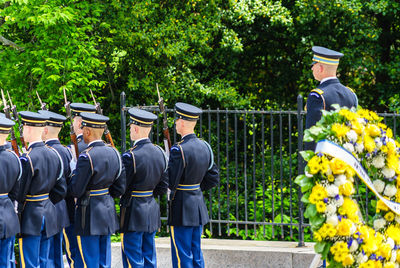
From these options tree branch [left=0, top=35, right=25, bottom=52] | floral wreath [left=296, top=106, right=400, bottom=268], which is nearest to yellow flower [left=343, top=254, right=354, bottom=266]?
floral wreath [left=296, top=106, right=400, bottom=268]

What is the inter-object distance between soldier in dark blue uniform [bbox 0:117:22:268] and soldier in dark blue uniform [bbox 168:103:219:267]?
1493mm

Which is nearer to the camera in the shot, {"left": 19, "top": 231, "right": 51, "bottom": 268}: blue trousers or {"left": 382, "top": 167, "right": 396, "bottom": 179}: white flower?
{"left": 382, "top": 167, "right": 396, "bottom": 179}: white flower

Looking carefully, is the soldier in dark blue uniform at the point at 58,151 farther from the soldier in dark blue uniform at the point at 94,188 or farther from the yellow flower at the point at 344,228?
the yellow flower at the point at 344,228

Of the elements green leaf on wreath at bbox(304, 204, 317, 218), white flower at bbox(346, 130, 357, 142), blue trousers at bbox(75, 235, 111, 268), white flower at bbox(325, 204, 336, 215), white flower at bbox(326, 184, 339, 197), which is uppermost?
white flower at bbox(346, 130, 357, 142)

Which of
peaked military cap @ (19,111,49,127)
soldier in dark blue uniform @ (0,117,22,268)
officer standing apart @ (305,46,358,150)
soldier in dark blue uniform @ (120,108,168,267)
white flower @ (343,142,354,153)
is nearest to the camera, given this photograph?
white flower @ (343,142,354,153)

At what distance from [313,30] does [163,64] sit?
117 inches

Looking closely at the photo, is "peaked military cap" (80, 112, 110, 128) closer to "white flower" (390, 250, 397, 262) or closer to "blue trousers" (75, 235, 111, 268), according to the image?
"blue trousers" (75, 235, 111, 268)

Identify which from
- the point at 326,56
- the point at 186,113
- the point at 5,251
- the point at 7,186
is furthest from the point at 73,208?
the point at 326,56

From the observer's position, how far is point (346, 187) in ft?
16.7

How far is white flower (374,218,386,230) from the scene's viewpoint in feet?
18.1

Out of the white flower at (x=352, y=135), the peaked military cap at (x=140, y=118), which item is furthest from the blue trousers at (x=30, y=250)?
the white flower at (x=352, y=135)

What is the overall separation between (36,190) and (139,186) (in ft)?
3.15

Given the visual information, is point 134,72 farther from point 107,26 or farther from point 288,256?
point 288,256

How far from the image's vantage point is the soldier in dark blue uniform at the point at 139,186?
22.3 ft
